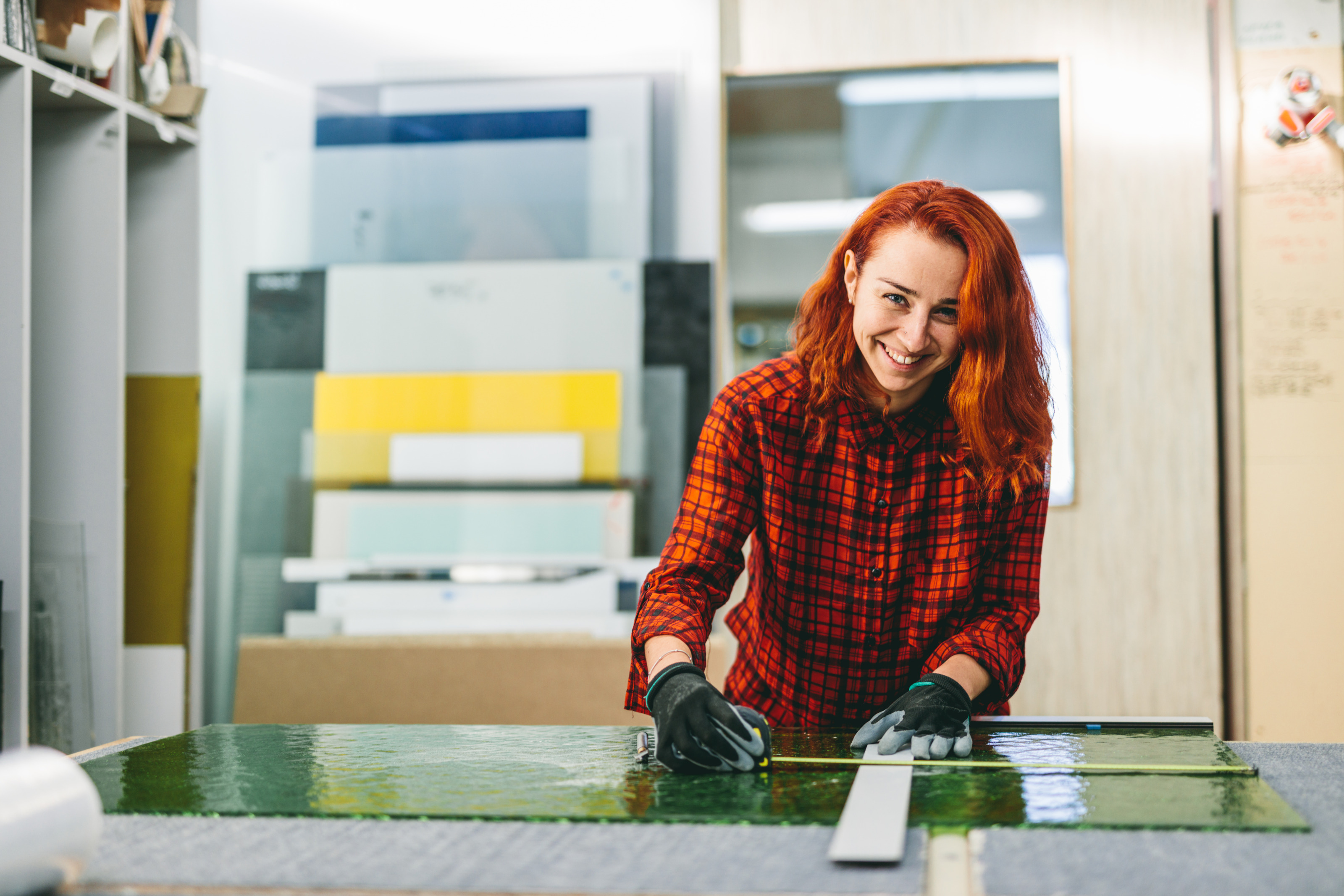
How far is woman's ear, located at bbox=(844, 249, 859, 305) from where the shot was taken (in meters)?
1.41

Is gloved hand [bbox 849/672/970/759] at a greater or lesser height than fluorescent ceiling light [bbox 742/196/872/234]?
lesser

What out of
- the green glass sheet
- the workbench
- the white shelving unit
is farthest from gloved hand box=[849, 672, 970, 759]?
the white shelving unit

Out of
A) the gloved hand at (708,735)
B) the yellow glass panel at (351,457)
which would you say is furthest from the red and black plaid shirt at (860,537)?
the yellow glass panel at (351,457)

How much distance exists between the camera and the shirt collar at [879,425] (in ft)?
4.61

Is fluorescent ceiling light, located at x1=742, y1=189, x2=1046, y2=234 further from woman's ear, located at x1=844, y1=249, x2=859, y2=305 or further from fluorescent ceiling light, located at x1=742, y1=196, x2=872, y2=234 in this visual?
woman's ear, located at x1=844, y1=249, x2=859, y2=305

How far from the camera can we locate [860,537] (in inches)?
55.2

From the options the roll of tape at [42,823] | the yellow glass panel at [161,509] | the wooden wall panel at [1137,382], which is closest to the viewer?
the roll of tape at [42,823]

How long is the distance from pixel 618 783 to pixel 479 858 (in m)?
0.24

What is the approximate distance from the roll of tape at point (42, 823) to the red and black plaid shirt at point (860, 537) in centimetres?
70

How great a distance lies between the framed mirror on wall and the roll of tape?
79.9 inches

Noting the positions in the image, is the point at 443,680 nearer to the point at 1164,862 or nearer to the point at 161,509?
the point at 161,509

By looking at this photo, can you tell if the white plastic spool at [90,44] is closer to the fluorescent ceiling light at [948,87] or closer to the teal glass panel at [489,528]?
the teal glass panel at [489,528]

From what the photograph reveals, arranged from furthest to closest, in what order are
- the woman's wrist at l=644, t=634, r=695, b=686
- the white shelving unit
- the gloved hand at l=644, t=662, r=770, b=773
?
the white shelving unit < the woman's wrist at l=644, t=634, r=695, b=686 < the gloved hand at l=644, t=662, r=770, b=773

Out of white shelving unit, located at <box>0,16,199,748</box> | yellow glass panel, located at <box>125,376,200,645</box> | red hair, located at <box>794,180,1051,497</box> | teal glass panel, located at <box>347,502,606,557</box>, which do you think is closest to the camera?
red hair, located at <box>794,180,1051,497</box>
